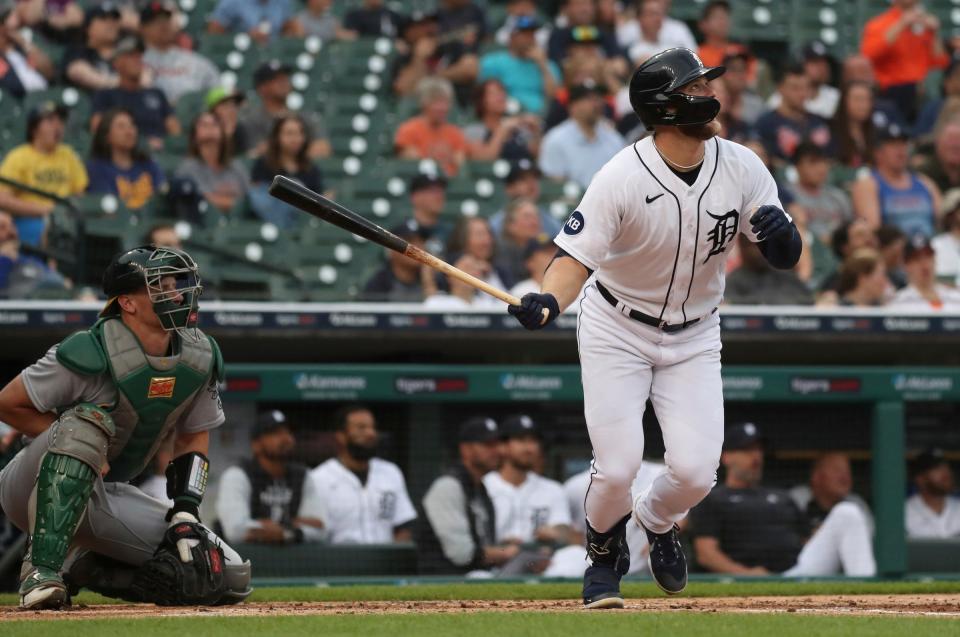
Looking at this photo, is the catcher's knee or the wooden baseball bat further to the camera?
the wooden baseball bat

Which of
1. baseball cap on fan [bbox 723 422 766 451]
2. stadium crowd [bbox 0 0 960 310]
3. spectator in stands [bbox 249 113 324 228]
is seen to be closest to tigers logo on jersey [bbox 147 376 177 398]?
stadium crowd [bbox 0 0 960 310]

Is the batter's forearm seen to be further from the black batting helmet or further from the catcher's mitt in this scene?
the catcher's mitt

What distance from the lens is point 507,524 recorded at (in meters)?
7.50

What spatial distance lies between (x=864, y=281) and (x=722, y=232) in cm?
373

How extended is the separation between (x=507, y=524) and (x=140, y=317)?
284cm

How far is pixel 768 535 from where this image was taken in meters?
7.68

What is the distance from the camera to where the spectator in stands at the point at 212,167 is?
959 centimetres

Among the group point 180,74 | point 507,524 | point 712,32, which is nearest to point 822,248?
point 712,32

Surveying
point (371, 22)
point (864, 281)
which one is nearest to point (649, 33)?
point (371, 22)

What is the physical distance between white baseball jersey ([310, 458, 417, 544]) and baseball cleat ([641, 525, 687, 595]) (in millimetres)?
2338

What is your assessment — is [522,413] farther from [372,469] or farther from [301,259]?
[301,259]

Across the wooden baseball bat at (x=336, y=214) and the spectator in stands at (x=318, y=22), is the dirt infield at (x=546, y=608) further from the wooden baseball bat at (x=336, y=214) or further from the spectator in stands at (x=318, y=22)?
the spectator in stands at (x=318, y=22)

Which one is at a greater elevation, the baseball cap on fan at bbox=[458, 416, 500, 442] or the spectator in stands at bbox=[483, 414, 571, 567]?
the baseball cap on fan at bbox=[458, 416, 500, 442]

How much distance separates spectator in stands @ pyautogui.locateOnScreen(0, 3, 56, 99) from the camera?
10.5 m
